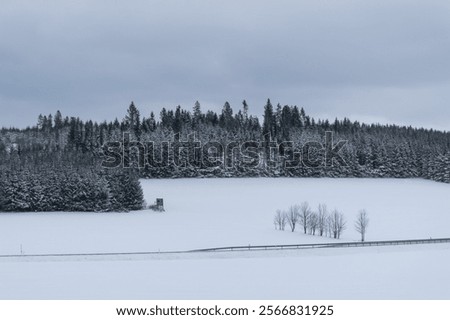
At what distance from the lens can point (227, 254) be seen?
60250 mm

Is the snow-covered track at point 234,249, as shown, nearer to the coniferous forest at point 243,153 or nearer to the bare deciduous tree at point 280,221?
the bare deciduous tree at point 280,221

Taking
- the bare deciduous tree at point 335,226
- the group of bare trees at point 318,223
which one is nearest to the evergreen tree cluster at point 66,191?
the group of bare trees at point 318,223

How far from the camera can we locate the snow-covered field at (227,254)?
146ft

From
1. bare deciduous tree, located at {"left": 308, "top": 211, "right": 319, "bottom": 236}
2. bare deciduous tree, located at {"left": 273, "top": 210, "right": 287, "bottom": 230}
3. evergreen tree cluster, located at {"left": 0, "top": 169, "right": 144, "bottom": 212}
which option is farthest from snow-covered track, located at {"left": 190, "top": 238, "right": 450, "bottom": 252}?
evergreen tree cluster, located at {"left": 0, "top": 169, "right": 144, "bottom": 212}

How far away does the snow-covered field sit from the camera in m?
44.6

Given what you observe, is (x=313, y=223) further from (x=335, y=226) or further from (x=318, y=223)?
(x=335, y=226)

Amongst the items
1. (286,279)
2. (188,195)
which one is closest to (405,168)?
(188,195)

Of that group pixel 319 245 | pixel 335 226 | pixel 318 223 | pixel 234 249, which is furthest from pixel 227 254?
pixel 318 223

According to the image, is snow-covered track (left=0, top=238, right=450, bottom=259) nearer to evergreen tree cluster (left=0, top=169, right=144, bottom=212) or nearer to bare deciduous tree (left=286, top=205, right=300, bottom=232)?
bare deciduous tree (left=286, top=205, right=300, bottom=232)

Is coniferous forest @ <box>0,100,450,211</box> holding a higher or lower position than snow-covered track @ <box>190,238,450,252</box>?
higher

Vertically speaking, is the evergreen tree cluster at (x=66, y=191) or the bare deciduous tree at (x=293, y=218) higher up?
the evergreen tree cluster at (x=66, y=191)

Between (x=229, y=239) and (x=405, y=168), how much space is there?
86550 mm

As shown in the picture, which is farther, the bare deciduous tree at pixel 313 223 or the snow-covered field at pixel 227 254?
the bare deciduous tree at pixel 313 223

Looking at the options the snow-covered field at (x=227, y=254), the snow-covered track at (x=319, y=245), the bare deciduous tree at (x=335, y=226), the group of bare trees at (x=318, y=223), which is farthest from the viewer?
the group of bare trees at (x=318, y=223)
